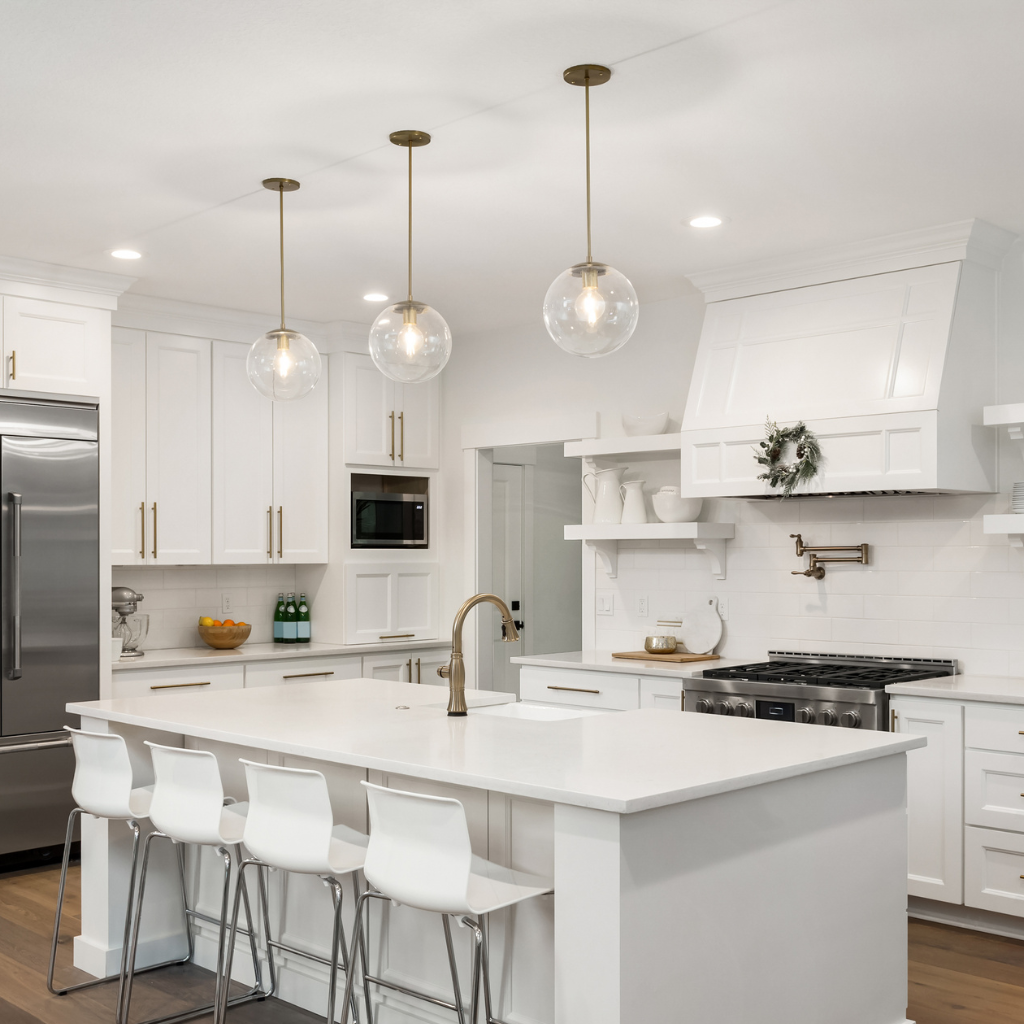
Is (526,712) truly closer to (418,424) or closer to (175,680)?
(175,680)

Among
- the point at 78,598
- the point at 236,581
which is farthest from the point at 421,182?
the point at 236,581

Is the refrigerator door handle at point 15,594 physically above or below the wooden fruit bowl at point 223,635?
above

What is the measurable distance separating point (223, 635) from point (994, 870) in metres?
3.88

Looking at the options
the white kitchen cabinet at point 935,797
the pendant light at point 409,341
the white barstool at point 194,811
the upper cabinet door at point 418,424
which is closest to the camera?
the white barstool at point 194,811

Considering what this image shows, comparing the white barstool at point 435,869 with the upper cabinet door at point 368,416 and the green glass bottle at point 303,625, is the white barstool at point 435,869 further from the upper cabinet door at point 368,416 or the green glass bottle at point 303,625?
the upper cabinet door at point 368,416

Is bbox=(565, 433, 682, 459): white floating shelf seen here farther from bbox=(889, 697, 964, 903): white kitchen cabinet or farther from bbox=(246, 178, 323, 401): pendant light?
bbox=(246, 178, 323, 401): pendant light

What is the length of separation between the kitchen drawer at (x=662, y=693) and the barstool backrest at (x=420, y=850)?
251cm

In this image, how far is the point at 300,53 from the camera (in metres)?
2.87

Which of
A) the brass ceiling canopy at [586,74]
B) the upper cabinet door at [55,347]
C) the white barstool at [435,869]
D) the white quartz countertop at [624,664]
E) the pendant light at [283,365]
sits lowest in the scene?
the white barstool at [435,869]

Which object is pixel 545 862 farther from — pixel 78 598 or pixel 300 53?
pixel 78 598

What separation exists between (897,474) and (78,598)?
3.62 m

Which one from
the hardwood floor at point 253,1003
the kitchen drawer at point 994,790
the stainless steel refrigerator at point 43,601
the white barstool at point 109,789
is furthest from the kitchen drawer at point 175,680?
the kitchen drawer at point 994,790

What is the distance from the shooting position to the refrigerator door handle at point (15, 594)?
16.1 ft

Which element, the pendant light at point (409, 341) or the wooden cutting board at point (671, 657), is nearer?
the pendant light at point (409, 341)
